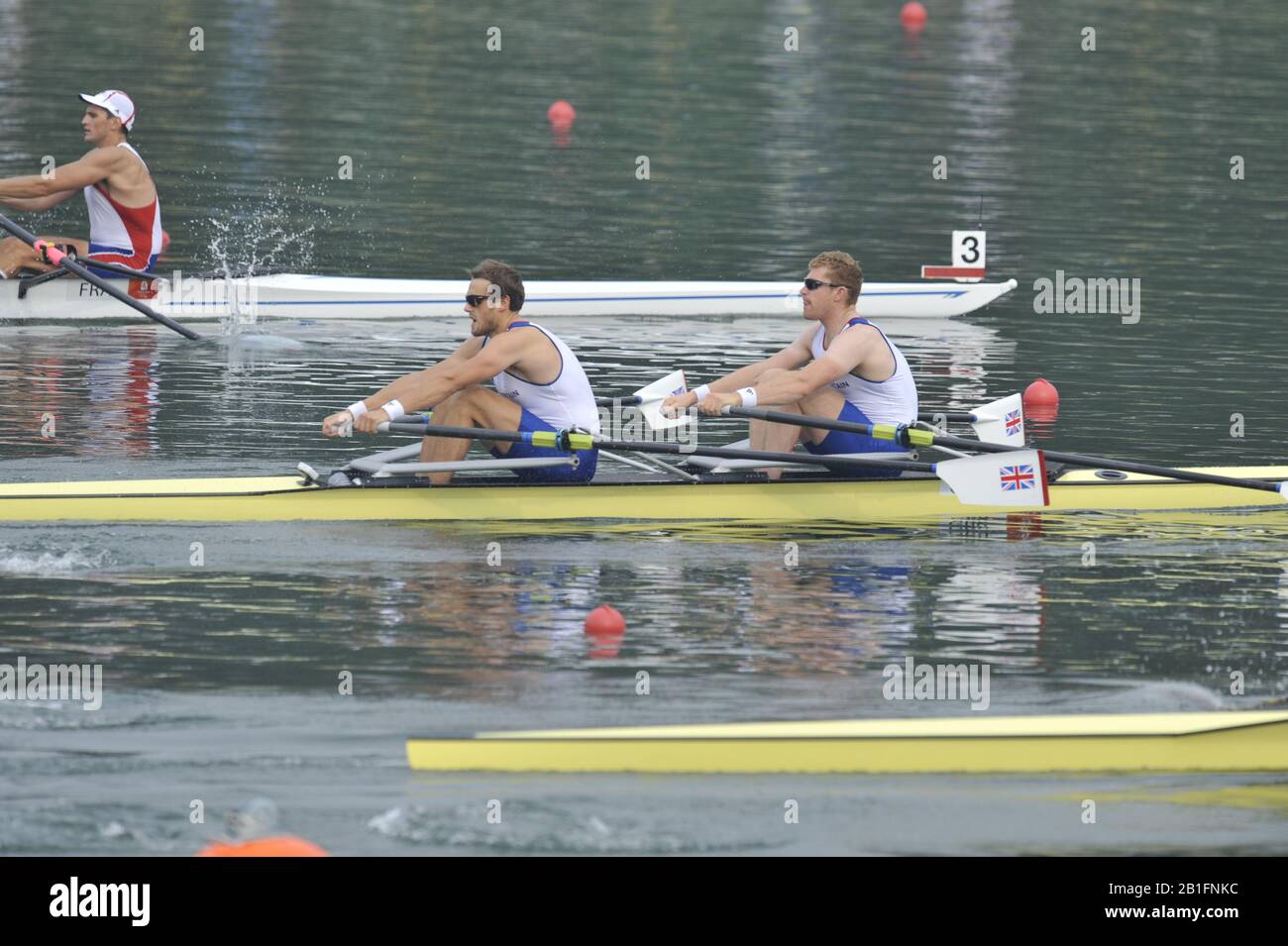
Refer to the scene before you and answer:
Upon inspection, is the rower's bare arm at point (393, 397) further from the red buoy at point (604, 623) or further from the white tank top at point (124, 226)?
the white tank top at point (124, 226)

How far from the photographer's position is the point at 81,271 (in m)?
15.8

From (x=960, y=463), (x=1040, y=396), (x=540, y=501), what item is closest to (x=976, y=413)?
(x=960, y=463)

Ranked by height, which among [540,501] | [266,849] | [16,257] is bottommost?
[266,849]

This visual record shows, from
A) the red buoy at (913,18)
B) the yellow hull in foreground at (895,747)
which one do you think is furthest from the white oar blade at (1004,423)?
the red buoy at (913,18)

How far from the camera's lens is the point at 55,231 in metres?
21.3

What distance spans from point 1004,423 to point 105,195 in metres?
7.91

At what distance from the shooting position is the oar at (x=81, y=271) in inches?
606

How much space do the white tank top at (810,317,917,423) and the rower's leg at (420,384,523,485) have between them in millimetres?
1745

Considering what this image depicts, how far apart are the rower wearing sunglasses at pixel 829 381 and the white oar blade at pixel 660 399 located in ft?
0.26

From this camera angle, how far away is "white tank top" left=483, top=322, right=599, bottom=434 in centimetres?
1113

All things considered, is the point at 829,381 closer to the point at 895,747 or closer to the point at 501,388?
the point at 501,388
